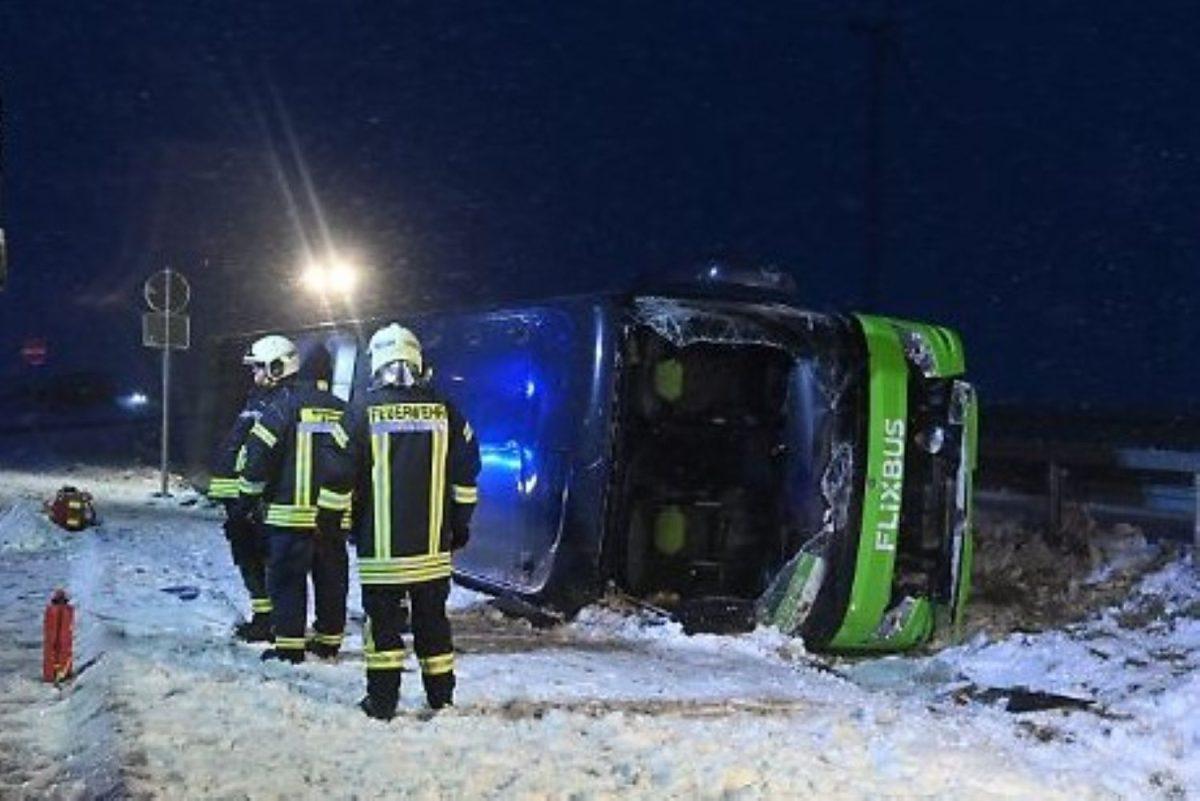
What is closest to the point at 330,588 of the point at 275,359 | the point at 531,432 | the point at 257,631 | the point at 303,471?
the point at 303,471

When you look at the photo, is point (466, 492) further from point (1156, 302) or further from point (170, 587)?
point (1156, 302)

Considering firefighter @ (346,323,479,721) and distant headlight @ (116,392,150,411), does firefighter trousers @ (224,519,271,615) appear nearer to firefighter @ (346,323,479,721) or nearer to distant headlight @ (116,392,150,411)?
firefighter @ (346,323,479,721)

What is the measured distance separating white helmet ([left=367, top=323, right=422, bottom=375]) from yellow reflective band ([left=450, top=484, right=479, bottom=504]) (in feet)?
1.70

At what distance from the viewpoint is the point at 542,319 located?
28.6 feet

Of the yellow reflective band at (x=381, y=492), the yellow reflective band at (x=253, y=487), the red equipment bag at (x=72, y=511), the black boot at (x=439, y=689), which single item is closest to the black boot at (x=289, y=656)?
the yellow reflective band at (x=253, y=487)

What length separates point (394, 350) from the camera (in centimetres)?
596

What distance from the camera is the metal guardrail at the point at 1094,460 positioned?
10.9 metres

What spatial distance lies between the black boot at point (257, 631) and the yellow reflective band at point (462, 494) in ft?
6.81

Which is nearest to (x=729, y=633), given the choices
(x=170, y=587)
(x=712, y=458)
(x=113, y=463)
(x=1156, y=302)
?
(x=712, y=458)

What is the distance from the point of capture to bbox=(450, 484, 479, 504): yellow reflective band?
6.02m

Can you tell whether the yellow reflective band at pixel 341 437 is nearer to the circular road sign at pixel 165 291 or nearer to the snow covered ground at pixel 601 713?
the snow covered ground at pixel 601 713

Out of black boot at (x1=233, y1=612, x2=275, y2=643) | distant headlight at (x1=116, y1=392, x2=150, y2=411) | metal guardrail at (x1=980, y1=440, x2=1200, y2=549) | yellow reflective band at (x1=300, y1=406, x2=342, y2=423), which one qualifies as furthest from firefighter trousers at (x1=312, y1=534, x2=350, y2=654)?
distant headlight at (x1=116, y1=392, x2=150, y2=411)

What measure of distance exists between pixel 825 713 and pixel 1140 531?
6.02 m

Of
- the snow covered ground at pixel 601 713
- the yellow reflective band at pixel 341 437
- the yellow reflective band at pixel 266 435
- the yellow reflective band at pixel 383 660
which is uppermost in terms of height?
the yellow reflective band at pixel 341 437
